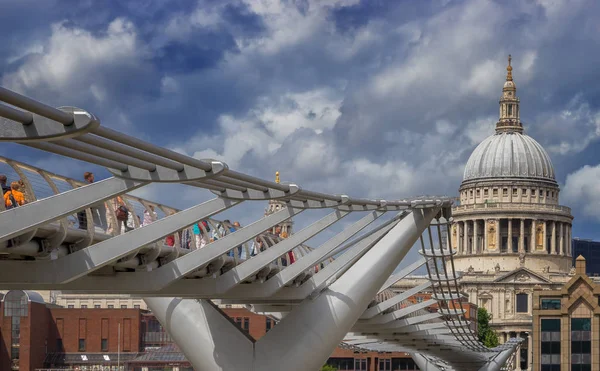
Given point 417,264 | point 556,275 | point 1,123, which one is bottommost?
point 1,123

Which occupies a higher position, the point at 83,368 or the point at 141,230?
the point at 83,368

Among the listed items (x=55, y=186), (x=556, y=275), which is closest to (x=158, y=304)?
(x=55, y=186)

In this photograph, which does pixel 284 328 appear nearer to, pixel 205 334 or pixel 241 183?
pixel 205 334

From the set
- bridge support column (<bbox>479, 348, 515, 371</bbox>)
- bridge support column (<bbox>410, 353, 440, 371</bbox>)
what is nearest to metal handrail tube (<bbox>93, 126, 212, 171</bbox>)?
bridge support column (<bbox>410, 353, 440, 371</bbox>)

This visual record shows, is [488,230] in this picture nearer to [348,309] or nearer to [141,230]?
[348,309]

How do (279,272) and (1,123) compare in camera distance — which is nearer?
(1,123)

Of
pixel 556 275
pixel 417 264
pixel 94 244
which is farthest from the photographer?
pixel 556 275

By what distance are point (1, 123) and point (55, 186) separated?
542cm

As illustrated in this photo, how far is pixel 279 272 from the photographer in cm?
3095

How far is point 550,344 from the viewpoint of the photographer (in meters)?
98.6

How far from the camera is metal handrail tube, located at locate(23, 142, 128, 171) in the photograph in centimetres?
1440

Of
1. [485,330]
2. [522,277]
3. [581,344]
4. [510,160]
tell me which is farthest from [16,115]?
[510,160]

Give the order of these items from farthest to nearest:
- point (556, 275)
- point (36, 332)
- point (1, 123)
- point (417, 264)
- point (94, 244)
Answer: point (556, 275) → point (36, 332) → point (417, 264) → point (94, 244) → point (1, 123)

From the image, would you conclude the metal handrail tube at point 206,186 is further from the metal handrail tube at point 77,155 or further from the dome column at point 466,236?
the dome column at point 466,236
